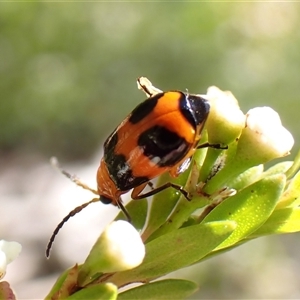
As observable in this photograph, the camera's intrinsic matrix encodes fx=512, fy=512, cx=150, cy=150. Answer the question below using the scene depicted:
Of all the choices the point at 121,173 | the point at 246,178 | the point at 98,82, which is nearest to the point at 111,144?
the point at 121,173

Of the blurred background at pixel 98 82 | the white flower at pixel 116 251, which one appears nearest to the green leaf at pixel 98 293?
the white flower at pixel 116 251

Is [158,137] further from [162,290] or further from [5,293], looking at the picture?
[5,293]

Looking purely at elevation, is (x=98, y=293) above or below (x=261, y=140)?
below

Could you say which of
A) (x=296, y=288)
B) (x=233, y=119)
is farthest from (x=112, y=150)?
(x=296, y=288)

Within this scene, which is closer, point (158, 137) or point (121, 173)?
point (158, 137)

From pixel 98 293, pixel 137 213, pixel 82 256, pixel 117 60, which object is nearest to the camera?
pixel 98 293

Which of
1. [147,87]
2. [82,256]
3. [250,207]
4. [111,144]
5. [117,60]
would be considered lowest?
[82,256]
